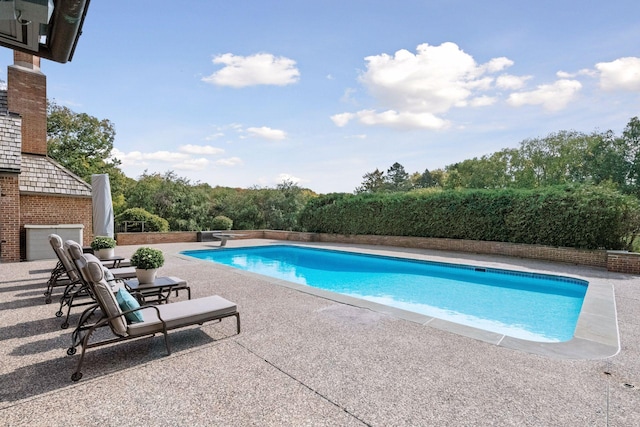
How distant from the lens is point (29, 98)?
11.0 m

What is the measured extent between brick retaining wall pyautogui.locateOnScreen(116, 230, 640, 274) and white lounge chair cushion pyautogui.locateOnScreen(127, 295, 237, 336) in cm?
1117

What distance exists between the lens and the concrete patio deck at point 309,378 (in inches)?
102

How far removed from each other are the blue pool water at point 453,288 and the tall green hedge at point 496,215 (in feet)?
10.8

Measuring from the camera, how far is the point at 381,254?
1354 cm

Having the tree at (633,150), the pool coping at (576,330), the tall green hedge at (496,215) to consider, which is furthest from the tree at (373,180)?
the pool coping at (576,330)

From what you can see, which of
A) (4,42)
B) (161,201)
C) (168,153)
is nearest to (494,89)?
(4,42)

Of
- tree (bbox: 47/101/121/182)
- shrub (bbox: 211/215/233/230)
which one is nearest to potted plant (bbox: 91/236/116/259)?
shrub (bbox: 211/215/233/230)

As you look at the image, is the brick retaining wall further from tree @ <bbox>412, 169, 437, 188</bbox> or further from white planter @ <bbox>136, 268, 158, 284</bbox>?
→ tree @ <bbox>412, 169, 437, 188</bbox>

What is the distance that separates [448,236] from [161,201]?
623 inches

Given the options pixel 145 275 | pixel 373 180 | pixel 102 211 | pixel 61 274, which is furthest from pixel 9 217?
pixel 373 180

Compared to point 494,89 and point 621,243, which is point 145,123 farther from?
point 621,243

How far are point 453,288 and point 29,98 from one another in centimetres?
1475

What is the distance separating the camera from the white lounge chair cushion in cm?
348

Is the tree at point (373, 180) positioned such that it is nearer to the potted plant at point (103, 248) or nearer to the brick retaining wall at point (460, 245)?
the brick retaining wall at point (460, 245)
